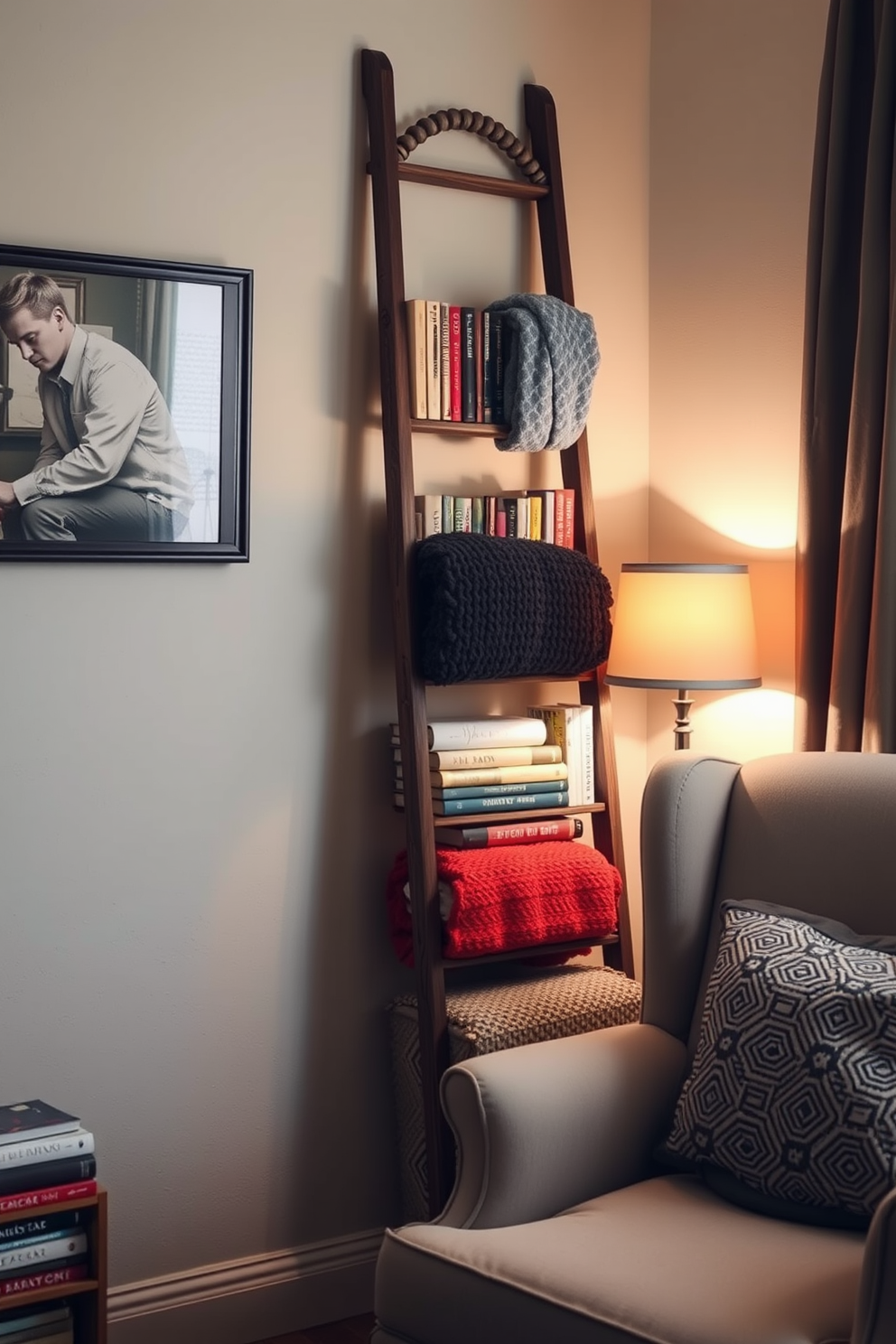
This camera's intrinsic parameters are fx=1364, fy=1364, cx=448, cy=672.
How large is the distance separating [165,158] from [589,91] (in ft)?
3.23

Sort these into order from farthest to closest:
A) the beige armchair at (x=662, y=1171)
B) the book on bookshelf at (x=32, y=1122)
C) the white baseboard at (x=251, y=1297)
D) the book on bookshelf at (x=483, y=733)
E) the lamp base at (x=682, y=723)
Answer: the lamp base at (x=682, y=723), the book on bookshelf at (x=483, y=733), the white baseboard at (x=251, y=1297), the book on bookshelf at (x=32, y=1122), the beige armchair at (x=662, y=1171)

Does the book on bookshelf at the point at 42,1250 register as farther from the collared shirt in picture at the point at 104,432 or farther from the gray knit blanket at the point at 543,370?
the gray knit blanket at the point at 543,370

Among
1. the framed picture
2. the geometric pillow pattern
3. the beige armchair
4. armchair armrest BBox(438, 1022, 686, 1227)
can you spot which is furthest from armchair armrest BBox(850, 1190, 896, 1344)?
the framed picture

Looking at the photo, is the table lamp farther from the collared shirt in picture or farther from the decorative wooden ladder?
the collared shirt in picture

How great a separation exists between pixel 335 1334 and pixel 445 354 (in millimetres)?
1793

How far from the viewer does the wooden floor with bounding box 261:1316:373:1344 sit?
2.45 m

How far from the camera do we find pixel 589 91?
9.34 feet

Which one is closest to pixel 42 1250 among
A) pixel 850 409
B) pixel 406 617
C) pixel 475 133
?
pixel 406 617

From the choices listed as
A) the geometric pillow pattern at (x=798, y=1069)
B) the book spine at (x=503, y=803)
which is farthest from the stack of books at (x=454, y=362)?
the geometric pillow pattern at (x=798, y=1069)

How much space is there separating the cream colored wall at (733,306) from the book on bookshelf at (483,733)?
16.5 inches

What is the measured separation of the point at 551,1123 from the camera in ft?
6.10

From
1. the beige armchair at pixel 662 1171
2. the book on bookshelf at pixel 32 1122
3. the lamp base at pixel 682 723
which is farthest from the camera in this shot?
the lamp base at pixel 682 723

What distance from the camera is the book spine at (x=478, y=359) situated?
2.52 metres

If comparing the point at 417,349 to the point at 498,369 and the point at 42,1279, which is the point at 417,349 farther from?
the point at 42,1279
